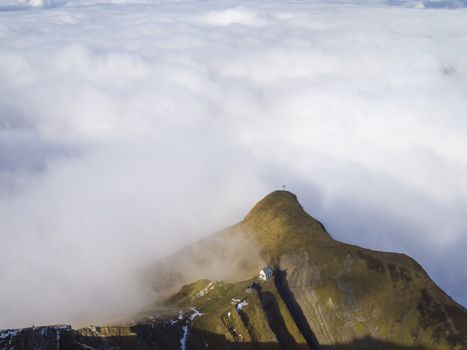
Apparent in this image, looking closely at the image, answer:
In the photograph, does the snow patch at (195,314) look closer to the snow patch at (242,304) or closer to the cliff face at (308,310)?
the cliff face at (308,310)

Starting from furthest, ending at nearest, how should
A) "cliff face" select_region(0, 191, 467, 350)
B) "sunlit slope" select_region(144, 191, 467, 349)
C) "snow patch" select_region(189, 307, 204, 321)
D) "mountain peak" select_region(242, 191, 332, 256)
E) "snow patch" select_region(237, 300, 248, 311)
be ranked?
1. "mountain peak" select_region(242, 191, 332, 256)
2. "sunlit slope" select_region(144, 191, 467, 349)
3. "snow patch" select_region(237, 300, 248, 311)
4. "snow patch" select_region(189, 307, 204, 321)
5. "cliff face" select_region(0, 191, 467, 350)

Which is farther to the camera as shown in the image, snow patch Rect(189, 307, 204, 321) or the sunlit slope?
the sunlit slope

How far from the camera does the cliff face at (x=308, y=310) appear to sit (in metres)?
135

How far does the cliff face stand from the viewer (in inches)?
5300

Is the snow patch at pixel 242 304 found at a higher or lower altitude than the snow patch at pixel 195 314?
higher

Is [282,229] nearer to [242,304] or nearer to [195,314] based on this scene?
[242,304]

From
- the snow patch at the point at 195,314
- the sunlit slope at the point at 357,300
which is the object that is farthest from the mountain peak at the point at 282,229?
the snow patch at the point at 195,314

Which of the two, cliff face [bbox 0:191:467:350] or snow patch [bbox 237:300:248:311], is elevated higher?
snow patch [bbox 237:300:248:311]

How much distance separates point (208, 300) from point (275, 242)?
131 feet

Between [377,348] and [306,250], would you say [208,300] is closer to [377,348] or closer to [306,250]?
[306,250]

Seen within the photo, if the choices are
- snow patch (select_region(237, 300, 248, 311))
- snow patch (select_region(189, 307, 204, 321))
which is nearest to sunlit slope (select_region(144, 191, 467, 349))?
snow patch (select_region(189, 307, 204, 321))

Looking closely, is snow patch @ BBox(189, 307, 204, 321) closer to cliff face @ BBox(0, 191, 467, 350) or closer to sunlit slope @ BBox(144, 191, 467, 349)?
cliff face @ BBox(0, 191, 467, 350)

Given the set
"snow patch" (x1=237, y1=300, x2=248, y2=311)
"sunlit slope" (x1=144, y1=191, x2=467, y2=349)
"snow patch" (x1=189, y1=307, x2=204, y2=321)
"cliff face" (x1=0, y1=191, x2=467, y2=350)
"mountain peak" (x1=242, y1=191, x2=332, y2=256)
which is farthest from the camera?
"mountain peak" (x1=242, y1=191, x2=332, y2=256)

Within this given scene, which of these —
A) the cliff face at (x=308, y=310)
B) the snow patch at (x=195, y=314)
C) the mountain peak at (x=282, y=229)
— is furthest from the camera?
the mountain peak at (x=282, y=229)
